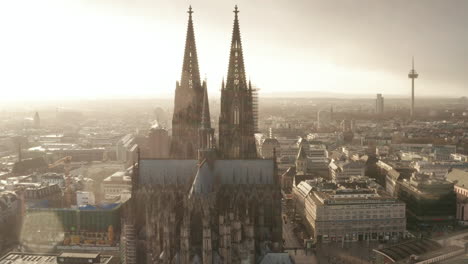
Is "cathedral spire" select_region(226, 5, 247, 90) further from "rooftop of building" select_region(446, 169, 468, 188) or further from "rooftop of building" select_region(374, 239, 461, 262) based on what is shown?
"rooftop of building" select_region(446, 169, 468, 188)

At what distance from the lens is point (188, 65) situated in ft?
202

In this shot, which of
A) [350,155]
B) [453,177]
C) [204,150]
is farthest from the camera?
[350,155]

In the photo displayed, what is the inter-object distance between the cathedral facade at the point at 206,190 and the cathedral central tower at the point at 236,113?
130 millimetres

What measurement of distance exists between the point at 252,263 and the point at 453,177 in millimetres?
63249

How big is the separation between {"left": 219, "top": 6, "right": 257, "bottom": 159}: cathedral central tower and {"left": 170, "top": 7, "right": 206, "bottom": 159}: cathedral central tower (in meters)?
3.29

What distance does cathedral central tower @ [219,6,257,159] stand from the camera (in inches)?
2392

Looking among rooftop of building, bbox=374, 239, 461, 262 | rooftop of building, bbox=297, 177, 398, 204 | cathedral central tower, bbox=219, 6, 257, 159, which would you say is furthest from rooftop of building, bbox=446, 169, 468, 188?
cathedral central tower, bbox=219, 6, 257, 159

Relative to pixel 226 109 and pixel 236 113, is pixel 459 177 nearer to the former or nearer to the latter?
pixel 236 113

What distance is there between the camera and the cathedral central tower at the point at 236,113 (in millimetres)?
60750

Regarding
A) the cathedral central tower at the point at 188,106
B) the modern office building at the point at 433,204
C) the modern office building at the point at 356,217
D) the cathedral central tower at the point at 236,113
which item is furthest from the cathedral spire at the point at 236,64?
the modern office building at the point at 433,204

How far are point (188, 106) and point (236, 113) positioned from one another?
635 centimetres

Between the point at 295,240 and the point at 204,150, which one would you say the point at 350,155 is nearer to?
the point at 295,240

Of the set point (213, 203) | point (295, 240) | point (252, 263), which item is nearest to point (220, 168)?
point (213, 203)

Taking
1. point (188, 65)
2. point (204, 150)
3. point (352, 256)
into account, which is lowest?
point (352, 256)
